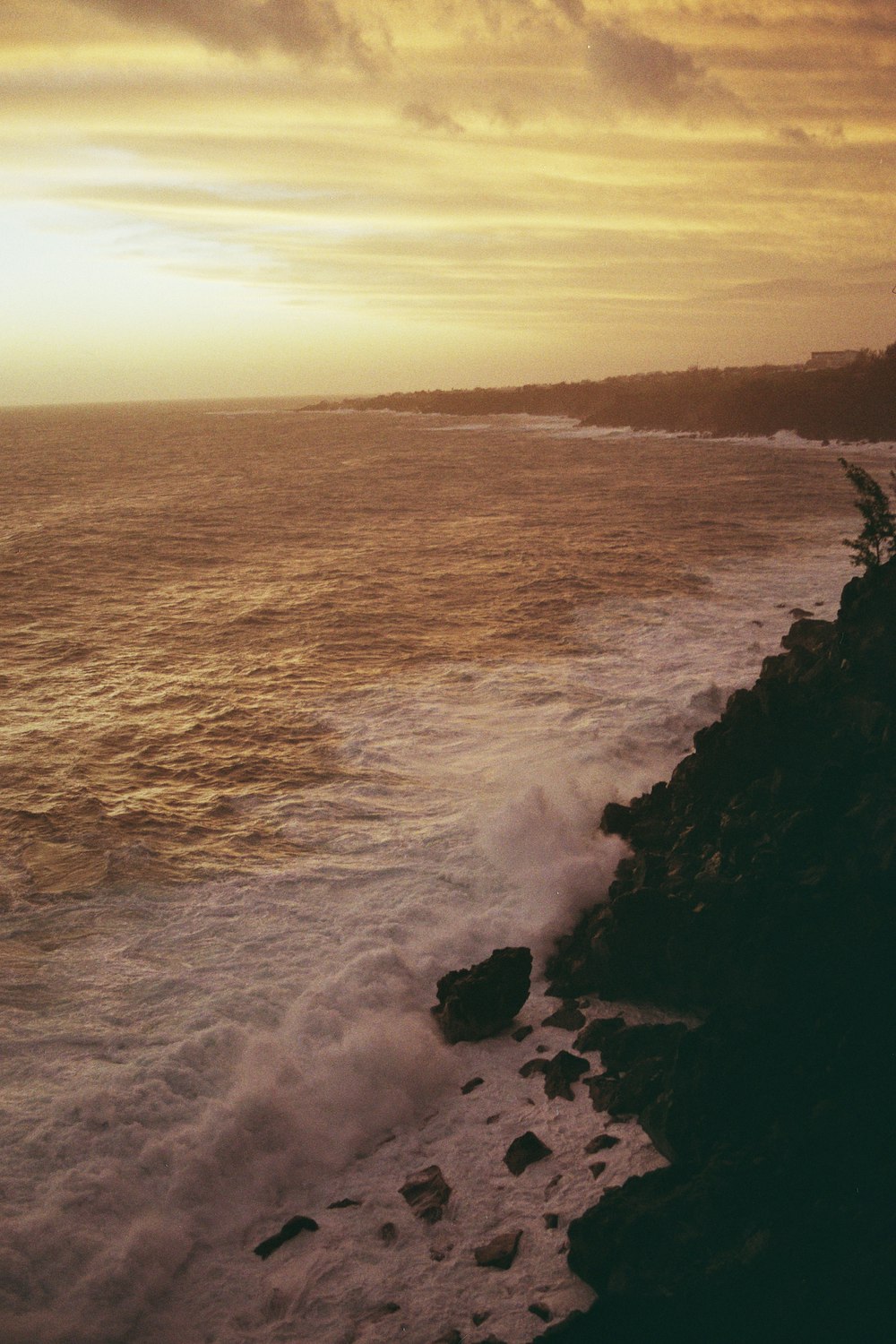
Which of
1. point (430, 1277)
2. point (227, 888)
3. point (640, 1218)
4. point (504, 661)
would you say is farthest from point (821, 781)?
point (504, 661)

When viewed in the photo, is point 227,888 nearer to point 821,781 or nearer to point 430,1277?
point 430,1277

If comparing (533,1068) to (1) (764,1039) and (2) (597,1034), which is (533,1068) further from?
(1) (764,1039)

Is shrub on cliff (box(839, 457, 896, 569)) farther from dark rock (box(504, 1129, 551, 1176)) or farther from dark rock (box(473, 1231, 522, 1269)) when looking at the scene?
dark rock (box(473, 1231, 522, 1269))

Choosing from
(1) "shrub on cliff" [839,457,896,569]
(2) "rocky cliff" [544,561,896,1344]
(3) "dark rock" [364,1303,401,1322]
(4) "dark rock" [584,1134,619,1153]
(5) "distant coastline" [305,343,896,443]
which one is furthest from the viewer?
(5) "distant coastline" [305,343,896,443]

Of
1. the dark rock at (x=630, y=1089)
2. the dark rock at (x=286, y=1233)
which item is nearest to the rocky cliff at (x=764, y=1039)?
the dark rock at (x=630, y=1089)

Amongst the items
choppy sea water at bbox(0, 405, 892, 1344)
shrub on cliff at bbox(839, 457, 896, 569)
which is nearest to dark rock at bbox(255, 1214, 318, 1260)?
choppy sea water at bbox(0, 405, 892, 1344)
